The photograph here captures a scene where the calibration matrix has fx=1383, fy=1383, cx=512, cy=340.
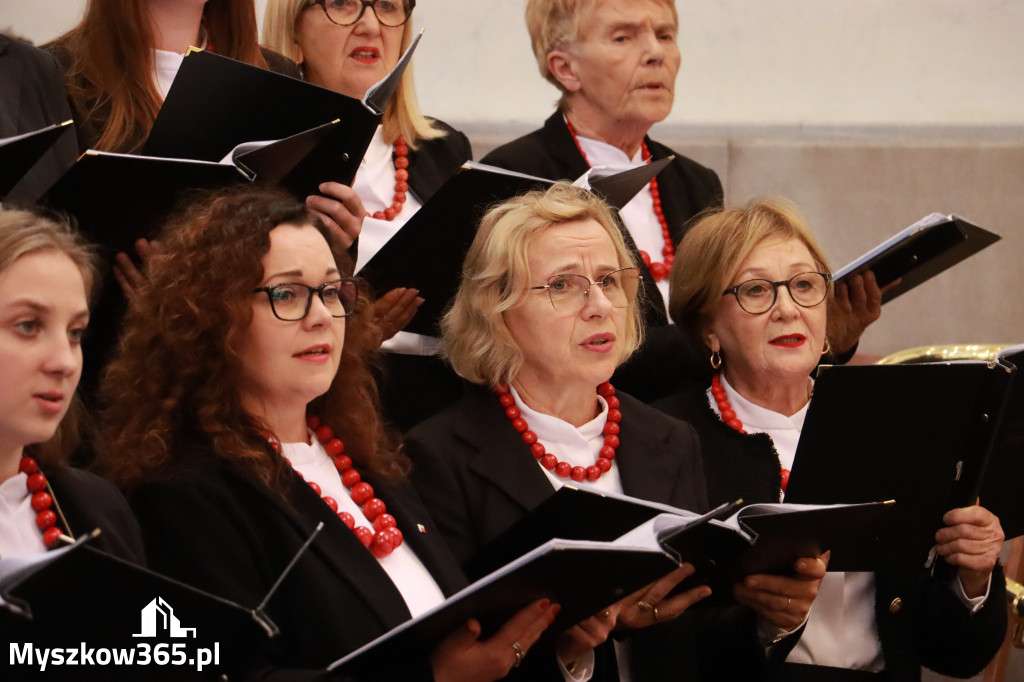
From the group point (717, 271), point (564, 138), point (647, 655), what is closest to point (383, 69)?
point (564, 138)

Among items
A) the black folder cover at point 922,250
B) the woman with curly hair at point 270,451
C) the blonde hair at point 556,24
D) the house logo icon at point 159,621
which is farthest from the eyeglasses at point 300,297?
the blonde hair at point 556,24

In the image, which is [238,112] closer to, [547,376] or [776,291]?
[547,376]

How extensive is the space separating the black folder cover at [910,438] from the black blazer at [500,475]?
0.97ft

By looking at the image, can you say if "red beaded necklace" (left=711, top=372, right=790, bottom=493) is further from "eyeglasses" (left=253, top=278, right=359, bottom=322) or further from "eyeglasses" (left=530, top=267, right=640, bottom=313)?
"eyeglasses" (left=253, top=278, right=359, bottom=322)

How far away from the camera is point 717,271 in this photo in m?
3.07

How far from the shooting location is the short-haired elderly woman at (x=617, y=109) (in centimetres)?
344

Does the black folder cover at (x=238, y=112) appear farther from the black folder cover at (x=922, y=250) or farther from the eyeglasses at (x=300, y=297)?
the black folder cover at (x=922, y=250)

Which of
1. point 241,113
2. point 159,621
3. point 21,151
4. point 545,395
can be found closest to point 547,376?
point 545,395

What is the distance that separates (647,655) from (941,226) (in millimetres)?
1207

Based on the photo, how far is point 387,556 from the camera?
2232 mm

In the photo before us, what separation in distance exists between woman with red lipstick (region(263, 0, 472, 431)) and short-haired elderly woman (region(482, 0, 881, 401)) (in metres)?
0.25

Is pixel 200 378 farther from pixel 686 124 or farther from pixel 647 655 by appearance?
pixel 686 124

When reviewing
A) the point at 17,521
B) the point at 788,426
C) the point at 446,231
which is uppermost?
the point at 446,231

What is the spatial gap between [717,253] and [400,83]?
808mm
